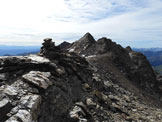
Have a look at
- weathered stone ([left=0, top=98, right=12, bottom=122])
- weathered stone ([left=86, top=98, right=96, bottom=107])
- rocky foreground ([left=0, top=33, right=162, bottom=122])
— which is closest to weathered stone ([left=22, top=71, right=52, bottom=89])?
rocky foreground ([left=0, top=33, right=162, bottom=122])

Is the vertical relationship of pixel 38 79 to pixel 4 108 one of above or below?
above

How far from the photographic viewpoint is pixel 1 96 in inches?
580

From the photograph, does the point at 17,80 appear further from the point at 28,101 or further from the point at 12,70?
the point at 28,101

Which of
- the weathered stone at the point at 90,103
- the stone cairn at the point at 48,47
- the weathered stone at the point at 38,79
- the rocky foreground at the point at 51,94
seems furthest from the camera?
the stone cairn at the point at 48,47

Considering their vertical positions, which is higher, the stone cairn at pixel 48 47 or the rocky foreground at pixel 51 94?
the stone cairn at pixel 48 47

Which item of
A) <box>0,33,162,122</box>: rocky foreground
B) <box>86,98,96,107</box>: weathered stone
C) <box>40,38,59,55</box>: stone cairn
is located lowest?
<box>86,98,96,107</box>: weathered stone

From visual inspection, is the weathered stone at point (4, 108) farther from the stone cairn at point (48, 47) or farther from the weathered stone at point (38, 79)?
the stone cairn at point (48, 47)

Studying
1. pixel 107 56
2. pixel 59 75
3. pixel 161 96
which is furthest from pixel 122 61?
pixel 59 75

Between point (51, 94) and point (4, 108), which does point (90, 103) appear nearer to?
point (51, 94)

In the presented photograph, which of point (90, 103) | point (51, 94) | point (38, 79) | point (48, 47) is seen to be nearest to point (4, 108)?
point (38, 79)

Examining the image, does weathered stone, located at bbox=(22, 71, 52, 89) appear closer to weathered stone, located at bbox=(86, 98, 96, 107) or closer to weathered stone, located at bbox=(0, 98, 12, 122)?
weathered stone, located at bbox=(0, 98, 12, 122)

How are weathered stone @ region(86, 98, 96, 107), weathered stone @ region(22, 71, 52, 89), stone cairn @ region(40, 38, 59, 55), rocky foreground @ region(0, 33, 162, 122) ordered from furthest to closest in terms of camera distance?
stone cairn @ region(40, 38, 59, 55)
weathered stone @ region(86, 98, 96, 107)
weathered stone @ region(22, 71, 52, 89)
rocky foreground @ region(0, 33, 162, 122)

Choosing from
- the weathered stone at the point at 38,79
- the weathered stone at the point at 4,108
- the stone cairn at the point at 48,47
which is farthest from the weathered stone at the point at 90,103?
the weathered stone at the point at 4,108

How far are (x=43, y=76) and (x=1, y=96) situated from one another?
5.54 meters
